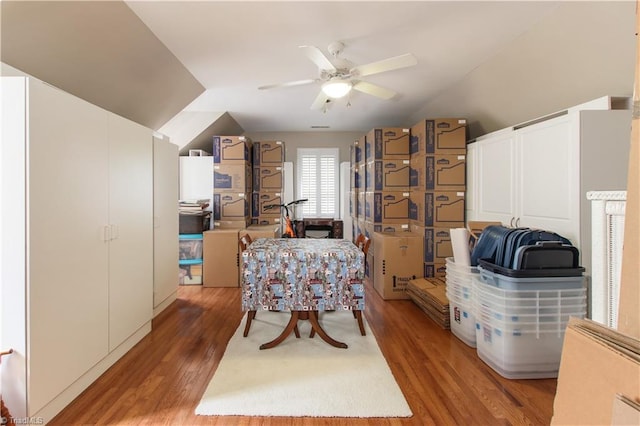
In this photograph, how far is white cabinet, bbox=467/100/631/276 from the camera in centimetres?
195

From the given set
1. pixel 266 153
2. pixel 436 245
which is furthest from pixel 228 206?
pixel 436 245

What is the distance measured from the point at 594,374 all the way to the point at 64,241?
7.87ft

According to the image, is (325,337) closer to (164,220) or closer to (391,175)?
(164,220)

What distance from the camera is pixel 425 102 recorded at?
4500mm

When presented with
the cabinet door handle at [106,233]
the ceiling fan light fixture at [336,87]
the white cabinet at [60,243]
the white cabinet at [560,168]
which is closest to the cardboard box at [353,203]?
the white cabinet at [560,168]

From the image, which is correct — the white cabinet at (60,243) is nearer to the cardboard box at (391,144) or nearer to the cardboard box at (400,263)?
the cardboard box at (400,263)

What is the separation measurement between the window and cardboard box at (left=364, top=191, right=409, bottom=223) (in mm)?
2142

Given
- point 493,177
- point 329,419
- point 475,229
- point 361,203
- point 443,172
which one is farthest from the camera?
point 361,203

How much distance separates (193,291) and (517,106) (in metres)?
4.28

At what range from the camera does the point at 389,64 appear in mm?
2283

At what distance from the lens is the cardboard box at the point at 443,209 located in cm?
354

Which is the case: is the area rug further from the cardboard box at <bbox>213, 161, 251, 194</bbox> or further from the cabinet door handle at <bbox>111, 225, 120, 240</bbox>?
the cardboard box at <bbox>213, 161, 251, 194</bbox>

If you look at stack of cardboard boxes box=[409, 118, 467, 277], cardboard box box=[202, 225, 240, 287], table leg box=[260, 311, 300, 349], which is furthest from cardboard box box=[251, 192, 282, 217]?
table leg box=[260, 311, 300, 349]

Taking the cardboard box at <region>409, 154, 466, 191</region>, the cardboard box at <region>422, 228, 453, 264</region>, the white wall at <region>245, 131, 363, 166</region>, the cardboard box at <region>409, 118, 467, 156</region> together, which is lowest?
the cardboard box at <region>422, 228, 453, 264</region>
